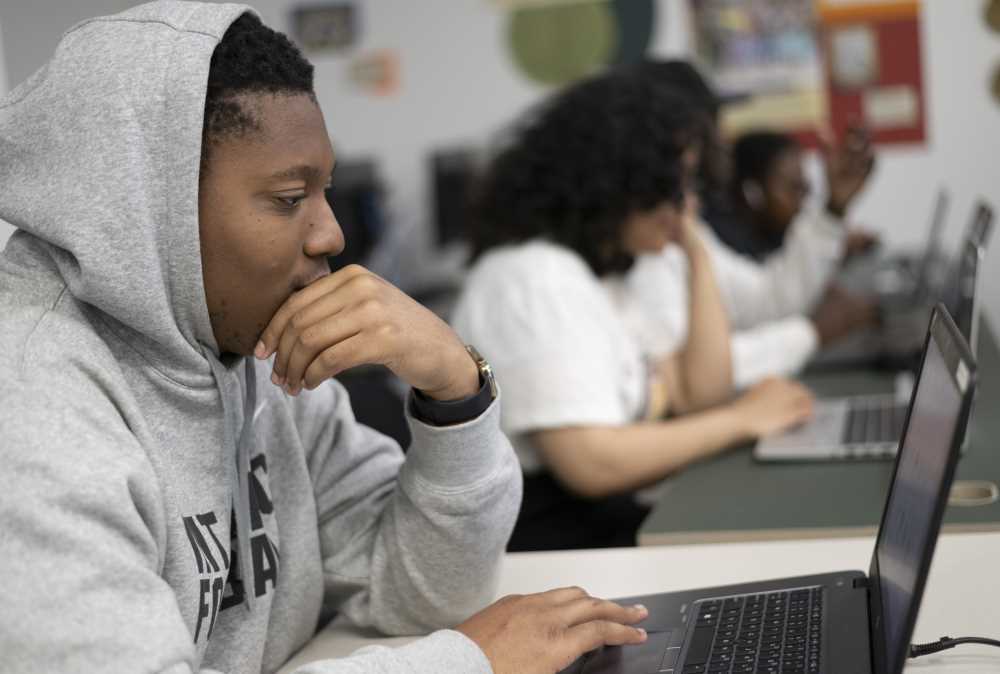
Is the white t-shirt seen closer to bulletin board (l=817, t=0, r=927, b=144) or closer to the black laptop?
the black laptop

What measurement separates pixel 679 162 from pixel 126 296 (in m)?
1.36

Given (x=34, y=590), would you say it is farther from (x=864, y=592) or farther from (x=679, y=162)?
(x=679, y=162)

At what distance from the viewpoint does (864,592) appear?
1.07 m

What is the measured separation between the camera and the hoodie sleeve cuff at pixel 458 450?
1115 mm

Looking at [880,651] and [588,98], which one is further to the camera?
[588,98]

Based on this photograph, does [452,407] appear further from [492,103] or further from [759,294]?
[492,103]

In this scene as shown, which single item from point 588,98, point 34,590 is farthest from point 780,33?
point 34,590

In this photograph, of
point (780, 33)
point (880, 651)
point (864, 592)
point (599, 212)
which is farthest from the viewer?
point (780, 33)

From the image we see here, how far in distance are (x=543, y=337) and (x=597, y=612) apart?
2.74ft

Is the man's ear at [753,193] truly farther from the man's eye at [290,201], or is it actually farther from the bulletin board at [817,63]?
the man's eye at [290,201]

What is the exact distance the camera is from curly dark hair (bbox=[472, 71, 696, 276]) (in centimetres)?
204

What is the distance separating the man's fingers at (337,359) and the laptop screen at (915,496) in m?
0.43

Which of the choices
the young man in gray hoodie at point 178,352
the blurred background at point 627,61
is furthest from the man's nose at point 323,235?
the blurred background at point 627,61

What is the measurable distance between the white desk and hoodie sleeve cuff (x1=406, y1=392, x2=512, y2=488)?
0.58 feet
